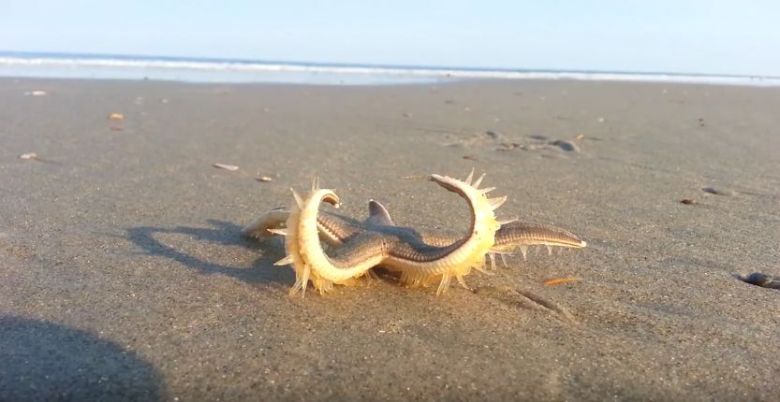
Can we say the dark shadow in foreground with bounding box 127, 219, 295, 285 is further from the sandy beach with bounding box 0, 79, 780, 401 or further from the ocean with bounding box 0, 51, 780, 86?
the ocean with bounding box 0, 51, 780, 86

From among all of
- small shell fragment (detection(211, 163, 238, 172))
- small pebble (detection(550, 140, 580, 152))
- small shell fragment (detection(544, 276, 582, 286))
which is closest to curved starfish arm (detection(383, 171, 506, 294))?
small shell fragment (detection(544, 276, 582, 286))

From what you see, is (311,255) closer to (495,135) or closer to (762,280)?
(762,280)

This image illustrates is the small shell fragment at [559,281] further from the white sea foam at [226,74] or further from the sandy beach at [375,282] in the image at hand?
the white sea foam at [226,74]

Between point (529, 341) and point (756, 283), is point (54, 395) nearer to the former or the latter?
point (529, 341)

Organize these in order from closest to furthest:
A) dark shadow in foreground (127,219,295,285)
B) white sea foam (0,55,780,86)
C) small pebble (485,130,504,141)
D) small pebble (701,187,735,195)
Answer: dark shadow in foreground (127,219,295,285), small pebble (701,187,735,195), small pebble (485,130,504,141), white sea foam (0,55,780,86)

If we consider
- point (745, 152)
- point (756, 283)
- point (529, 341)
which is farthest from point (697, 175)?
point (529, 341)

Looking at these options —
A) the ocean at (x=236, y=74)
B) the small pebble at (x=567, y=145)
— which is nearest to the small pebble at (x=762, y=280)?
the small pebble at (x=567, y=145)

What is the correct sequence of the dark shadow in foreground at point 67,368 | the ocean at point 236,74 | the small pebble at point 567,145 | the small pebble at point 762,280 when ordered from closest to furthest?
the dark shadow in foreground at point 67,368, the small pebble at point 762,280, the small pebble at point 567,145, the ocean at point 236,74

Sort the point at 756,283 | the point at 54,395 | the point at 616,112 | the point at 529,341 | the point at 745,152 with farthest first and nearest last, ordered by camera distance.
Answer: the point at 616,112, the point at 745,152, the point at 756,283, the point at 529,341, the point at 54,395
